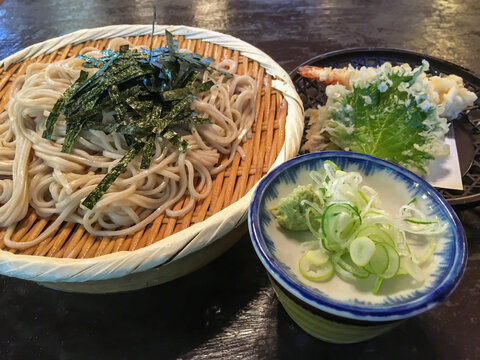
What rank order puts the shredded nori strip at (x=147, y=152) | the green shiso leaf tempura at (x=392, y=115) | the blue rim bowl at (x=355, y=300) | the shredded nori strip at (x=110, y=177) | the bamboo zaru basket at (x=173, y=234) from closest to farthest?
the blue rim bowl at (x=355, y=300) < the bamboo zaru basket at (x=173, y=234) < the shredded nori strip at (x=110, y=177) < the shredded nori strip at (x=147, y=152) < the green shiso leaf tempura at (x=392, y=115)

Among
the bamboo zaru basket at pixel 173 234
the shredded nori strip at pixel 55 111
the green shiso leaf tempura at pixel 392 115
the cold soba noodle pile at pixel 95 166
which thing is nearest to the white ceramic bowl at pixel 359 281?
the bamboo zaru basket at pixel 173 234

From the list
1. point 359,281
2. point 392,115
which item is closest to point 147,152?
point 359,281

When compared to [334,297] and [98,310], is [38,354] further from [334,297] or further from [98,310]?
[334,297]

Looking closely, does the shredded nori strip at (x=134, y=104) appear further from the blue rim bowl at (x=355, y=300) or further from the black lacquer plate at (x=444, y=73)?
the black lacquer plate at (x=444, y=73)

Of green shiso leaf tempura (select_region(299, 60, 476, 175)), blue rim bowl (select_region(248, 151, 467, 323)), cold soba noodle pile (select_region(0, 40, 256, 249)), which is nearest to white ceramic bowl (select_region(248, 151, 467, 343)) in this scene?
blue rim bowl (select_region(248, 151, 467, 323))

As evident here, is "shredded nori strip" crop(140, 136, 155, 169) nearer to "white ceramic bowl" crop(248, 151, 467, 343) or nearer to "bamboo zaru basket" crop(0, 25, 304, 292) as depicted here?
"bamboo zaru basket" crop(0, 25, 304, 292)

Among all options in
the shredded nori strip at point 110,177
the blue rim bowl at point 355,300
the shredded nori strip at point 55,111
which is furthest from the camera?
the shredded nori strip at point 55,111

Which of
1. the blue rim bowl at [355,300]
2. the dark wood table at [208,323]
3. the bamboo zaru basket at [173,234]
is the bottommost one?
the dark wood table at [208,323]

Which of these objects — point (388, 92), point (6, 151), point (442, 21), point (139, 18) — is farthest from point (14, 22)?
point (442, 21)
